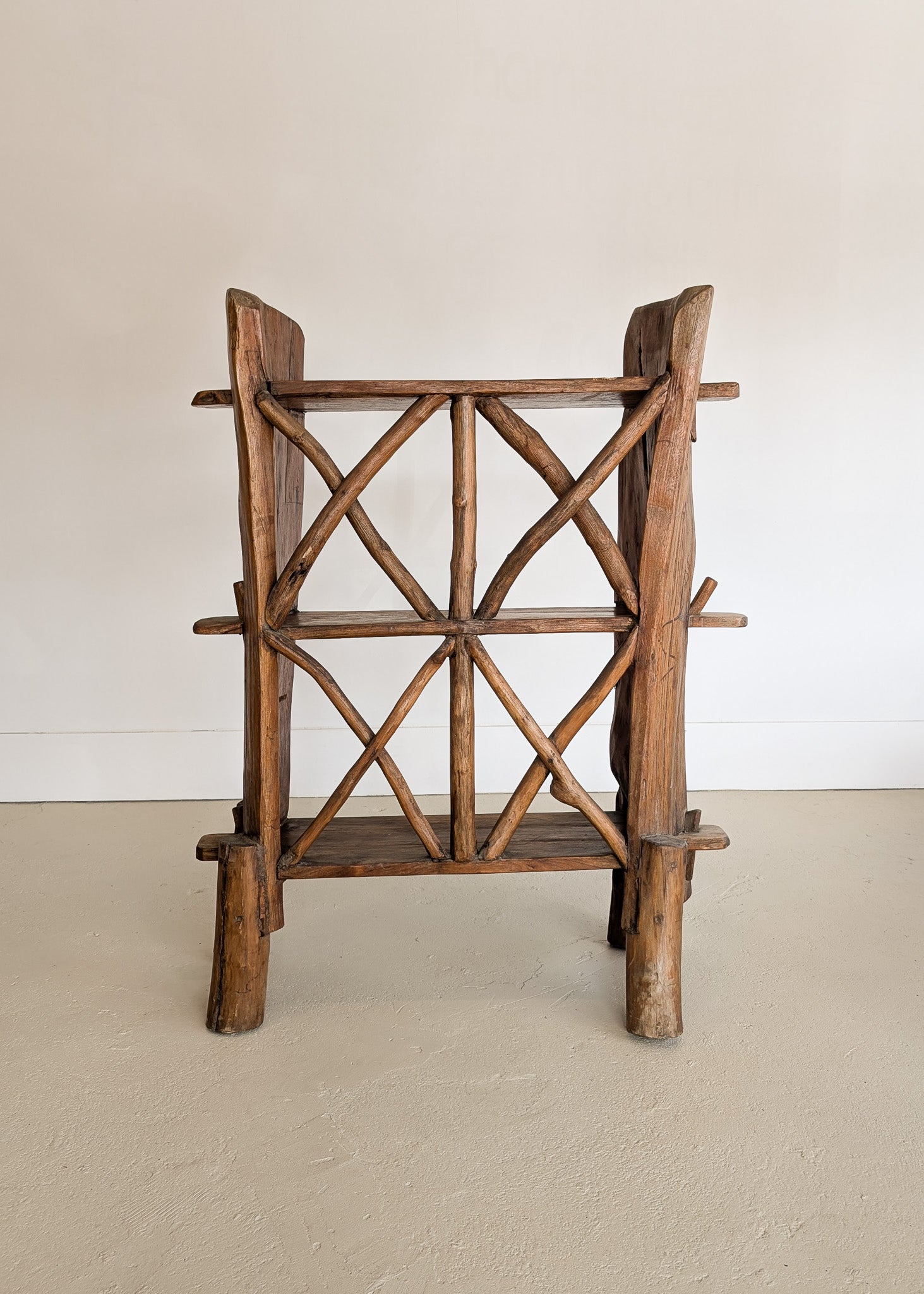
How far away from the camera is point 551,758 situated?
1.71 metres

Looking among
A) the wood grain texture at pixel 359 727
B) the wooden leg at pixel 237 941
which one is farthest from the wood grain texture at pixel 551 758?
the wooden leg at pixel 237 941

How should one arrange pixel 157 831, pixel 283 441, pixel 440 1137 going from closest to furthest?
pixel 440 1137 → pixel 283 441 → pixel 157 831

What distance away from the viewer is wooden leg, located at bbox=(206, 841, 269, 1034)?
169cm

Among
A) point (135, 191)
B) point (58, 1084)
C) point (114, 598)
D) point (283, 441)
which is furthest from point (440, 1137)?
point (135, 191)

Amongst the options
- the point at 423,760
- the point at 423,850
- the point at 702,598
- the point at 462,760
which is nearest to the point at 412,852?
the point at 423,850

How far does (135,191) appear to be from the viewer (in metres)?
2.86

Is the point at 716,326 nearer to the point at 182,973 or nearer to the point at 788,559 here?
the point at 788,559

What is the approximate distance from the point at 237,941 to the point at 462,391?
1.03m

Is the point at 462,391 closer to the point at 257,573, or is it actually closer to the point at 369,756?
the point at 257,573

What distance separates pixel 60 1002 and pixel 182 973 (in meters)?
0.23

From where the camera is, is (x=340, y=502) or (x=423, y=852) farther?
(x=423, y=852)

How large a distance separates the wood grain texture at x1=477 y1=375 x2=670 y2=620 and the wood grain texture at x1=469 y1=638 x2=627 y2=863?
114 mm

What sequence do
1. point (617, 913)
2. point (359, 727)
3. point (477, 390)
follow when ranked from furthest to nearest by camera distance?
1. point (617, 913)
2. point (359, 727)
3. point (477, 390)

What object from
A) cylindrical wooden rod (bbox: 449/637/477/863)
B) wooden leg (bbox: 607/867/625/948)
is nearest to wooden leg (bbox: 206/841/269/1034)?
cylindrical wooden rod (bbox: 449/637/477/863)
